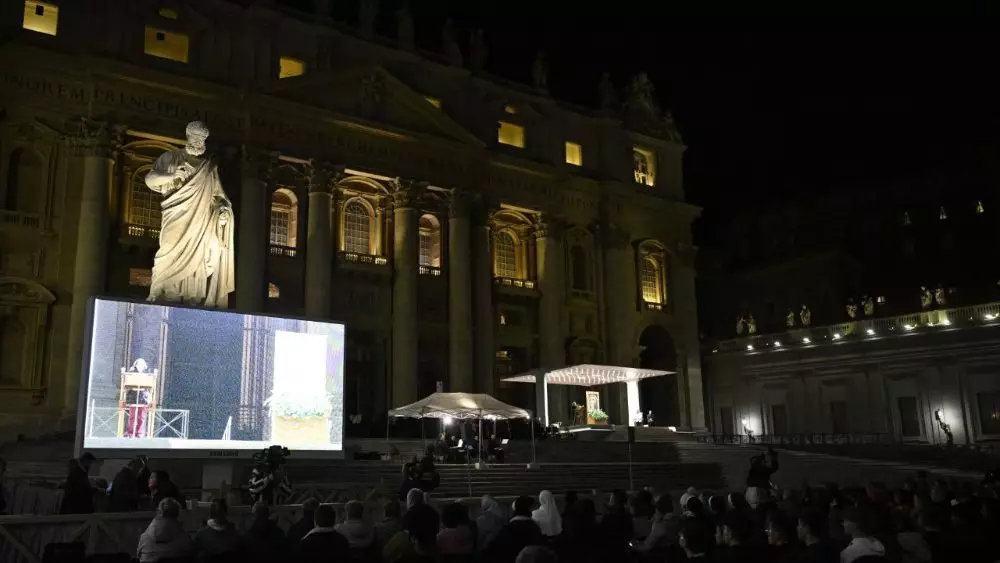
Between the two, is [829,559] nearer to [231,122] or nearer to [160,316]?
[160,316]

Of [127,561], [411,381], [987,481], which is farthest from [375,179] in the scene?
[127,561]

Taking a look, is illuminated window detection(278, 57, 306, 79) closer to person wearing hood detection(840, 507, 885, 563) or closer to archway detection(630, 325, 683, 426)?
archway detection(630, 325, 683, 426)

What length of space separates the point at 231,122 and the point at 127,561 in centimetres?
3074

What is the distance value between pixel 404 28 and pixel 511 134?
25.1ft

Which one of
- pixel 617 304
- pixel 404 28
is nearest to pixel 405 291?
pixel 617 304

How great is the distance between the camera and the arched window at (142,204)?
3388 centimetres

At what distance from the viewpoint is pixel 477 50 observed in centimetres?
4384

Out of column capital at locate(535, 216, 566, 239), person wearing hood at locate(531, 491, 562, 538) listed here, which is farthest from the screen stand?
column capital at locate(535, 216, 566, 239)

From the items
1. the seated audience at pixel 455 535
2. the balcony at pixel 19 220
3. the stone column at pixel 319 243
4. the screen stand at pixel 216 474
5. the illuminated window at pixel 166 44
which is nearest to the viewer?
the seated audience at pixel 455 535

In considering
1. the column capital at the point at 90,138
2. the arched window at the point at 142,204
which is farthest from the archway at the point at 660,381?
the column capital at the point at 90,138

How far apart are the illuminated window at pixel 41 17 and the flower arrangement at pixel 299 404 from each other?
24417 mm

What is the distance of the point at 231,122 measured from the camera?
3491 cm

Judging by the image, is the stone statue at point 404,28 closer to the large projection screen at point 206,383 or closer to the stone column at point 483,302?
the stone column at point 483,302

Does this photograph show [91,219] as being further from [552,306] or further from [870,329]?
[870,329]
